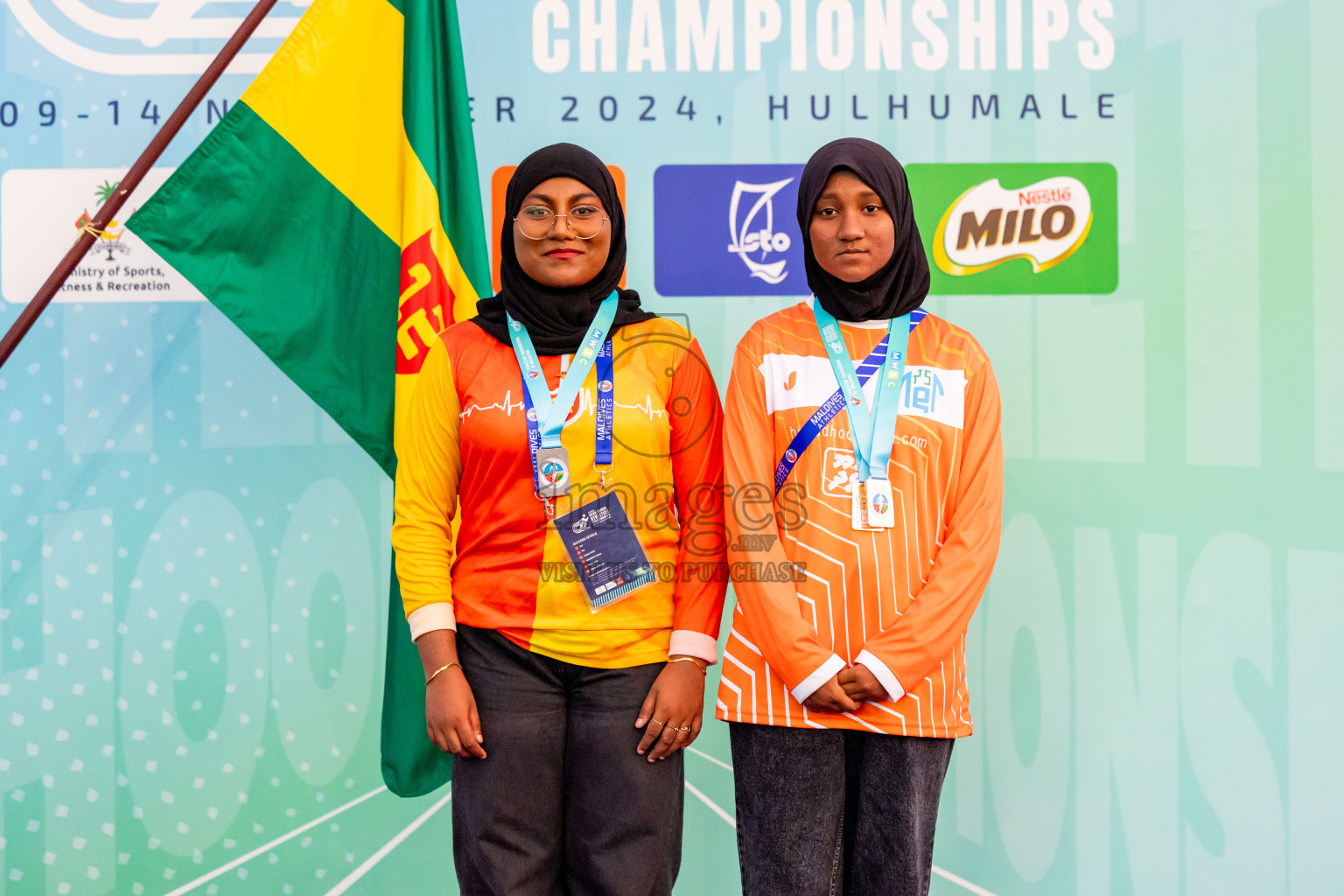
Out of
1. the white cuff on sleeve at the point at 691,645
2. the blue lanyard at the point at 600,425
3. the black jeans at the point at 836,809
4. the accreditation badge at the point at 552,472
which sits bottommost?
the black jeans at the point at 836,809

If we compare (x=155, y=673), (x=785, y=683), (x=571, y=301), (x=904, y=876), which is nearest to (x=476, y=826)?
(x=785, y=683)

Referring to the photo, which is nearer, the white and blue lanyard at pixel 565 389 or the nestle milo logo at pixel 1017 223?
the white and blue lanyard at pixel 565 389

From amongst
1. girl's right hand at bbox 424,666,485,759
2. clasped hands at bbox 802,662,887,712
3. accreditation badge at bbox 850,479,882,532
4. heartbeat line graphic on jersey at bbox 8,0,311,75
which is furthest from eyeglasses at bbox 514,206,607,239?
heartbeat line graphic on jersey at bbox 8,0,311,75

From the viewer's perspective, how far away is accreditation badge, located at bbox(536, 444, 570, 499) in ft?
5.24

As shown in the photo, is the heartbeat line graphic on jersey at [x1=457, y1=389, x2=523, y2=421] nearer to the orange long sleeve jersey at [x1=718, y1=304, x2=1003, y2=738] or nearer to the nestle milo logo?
the orange long sleeve jersey at [x1=718, y1=304, x2=1003, y2=738]

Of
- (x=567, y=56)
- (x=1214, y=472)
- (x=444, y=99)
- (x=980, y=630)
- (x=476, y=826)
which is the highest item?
(x=567, y=56)

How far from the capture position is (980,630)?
8.02 ft

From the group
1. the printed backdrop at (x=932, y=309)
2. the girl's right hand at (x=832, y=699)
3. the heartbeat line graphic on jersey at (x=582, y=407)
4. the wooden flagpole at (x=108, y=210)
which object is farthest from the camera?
the printed backdrop at (x=932, y=309)

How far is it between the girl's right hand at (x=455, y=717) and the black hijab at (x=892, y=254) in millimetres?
987

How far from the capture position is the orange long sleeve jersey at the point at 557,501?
63.4 inches

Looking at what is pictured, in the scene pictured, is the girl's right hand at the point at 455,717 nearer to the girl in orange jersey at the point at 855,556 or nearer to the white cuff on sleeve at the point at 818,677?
the girl in orange jersey at the point at 855,556

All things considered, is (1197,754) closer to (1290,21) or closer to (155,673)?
(1290,21)

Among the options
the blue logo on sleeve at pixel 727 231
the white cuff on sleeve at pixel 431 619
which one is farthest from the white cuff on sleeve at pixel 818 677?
the blue logo on sleeve at pixel 727 231

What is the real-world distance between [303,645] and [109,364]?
0.94 metres
